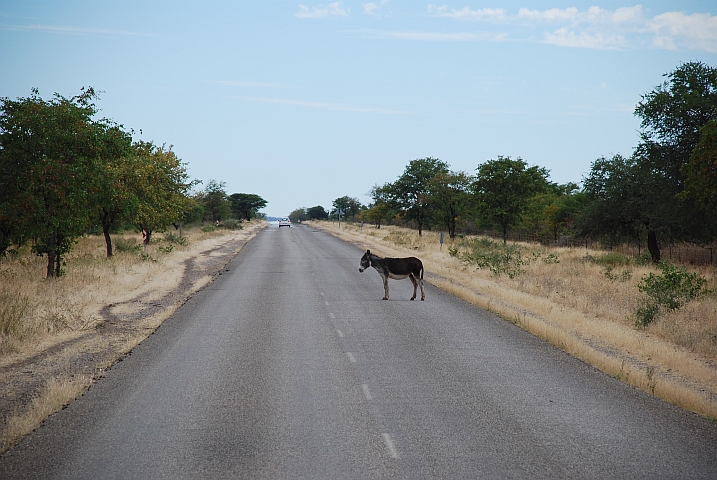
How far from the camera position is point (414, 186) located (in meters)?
79.8

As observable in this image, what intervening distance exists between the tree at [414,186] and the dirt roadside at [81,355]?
57.7 metres

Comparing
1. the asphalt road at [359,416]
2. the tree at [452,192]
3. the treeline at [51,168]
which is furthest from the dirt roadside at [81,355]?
the tree at [452,192]

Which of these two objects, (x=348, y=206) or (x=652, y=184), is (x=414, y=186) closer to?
(x=652, y=184)

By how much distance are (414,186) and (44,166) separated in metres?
61.7

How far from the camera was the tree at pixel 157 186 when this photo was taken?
1377 inches

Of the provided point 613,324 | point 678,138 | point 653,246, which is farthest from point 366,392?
point 653,246

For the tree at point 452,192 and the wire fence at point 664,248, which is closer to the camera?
the wire fence at point 664,248

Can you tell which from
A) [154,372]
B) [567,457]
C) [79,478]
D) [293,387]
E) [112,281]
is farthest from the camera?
[112,281]

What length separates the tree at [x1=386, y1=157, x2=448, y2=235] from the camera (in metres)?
78.7

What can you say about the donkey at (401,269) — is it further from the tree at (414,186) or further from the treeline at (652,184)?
the tree at (414,186)

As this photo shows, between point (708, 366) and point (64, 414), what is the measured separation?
36.3ft

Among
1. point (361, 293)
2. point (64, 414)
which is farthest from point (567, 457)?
point (361, 293)

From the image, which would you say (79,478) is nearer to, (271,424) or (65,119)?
(271,424)

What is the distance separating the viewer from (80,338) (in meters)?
13.8
